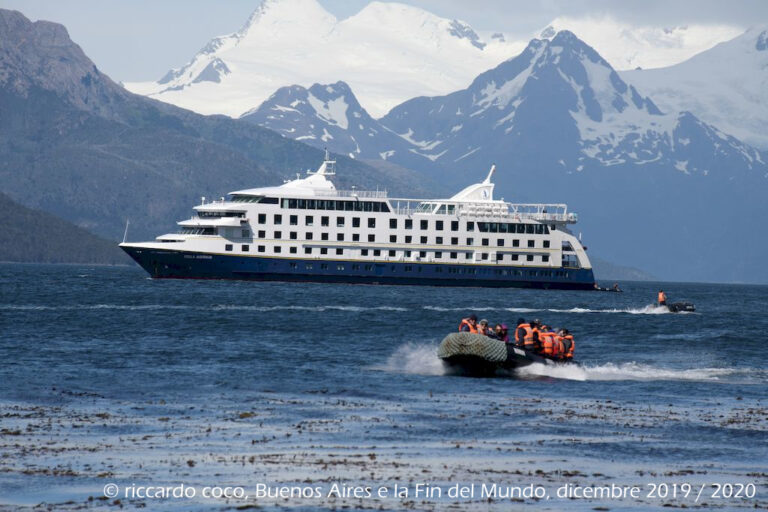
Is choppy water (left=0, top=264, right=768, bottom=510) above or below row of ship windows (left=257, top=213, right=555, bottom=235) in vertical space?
below

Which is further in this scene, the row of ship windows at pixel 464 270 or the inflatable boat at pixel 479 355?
the row of ship windows at pixel 464 270

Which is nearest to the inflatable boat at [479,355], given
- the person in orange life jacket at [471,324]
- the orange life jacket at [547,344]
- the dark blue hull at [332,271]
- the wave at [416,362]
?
the orange life jacket at [547,344]

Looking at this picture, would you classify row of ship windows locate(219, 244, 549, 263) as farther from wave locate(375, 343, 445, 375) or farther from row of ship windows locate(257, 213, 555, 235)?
wave locate(375, 343, 445, 375)

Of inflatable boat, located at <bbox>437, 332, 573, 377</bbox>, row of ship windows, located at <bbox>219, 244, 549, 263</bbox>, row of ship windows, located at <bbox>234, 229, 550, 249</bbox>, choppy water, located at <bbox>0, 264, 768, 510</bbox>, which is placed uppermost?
row of ship windows, located at <bbox>234, 229, 550, 249</bbox>

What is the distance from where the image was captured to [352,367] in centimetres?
5294

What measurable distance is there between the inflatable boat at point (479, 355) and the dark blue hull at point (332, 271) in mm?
85847

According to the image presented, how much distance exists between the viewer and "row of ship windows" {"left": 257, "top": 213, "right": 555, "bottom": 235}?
13700 centimetres

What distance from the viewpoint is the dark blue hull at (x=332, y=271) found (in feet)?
441

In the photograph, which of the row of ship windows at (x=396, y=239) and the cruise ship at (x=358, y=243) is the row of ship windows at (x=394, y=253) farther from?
the row of ship windows at (x=396, y=239)

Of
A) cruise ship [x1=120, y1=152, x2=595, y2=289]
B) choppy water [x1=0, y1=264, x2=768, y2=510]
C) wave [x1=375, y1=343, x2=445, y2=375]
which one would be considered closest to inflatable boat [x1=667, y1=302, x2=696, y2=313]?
cruise ship [x1=120, y1=152, x2=595, y2=289]

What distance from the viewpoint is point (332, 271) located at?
137 metres

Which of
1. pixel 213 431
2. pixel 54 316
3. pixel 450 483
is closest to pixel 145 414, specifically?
pixel 213 431

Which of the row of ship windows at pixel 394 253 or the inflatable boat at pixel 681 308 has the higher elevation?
the row of ship windows at pixel 394 253

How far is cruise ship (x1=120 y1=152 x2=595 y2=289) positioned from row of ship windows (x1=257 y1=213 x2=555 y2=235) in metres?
0.11
